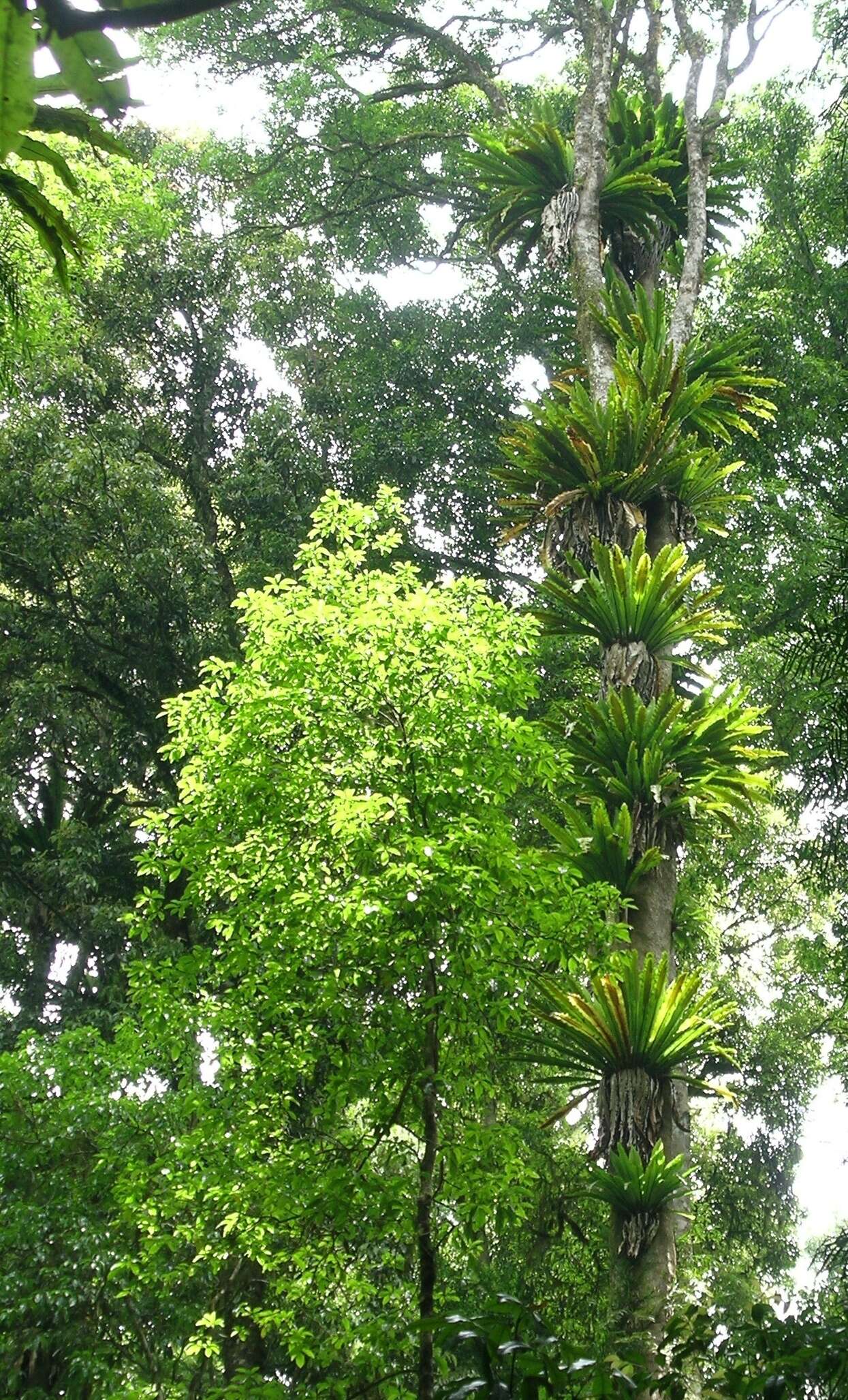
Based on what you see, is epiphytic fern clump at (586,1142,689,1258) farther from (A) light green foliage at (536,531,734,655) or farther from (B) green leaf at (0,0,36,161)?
(B) green leaf at (0,0,36,161)

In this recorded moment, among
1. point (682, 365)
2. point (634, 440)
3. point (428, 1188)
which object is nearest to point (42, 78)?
point (428, 1188)

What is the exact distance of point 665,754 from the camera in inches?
251

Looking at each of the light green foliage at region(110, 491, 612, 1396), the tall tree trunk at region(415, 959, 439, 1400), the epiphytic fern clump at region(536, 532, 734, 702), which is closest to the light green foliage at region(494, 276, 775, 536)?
the epiphytic fern clump at region(536, 532, 734, 702)

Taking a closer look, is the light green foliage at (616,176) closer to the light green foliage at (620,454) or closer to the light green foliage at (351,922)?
the light green foliage at (620,454)

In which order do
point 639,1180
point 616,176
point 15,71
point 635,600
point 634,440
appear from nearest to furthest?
point 15,71 < point 639,1180 < point 635,600 < point 634,440 < point 616,176

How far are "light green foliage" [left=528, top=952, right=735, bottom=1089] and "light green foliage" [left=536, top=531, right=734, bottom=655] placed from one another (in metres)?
1.83

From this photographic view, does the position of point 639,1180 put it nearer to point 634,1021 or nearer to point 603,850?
point 634,1021

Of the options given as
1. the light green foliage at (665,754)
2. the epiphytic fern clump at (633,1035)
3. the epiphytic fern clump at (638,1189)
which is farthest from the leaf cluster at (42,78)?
the light green foliage at (665,754)

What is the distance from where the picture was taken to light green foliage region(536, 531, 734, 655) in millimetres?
6586

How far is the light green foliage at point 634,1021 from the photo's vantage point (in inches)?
217

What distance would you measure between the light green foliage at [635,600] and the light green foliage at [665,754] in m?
0.43

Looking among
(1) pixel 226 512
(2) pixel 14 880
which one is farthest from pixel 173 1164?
(1) pixel 226 512

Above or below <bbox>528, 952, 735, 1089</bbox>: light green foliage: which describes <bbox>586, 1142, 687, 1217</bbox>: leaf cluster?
below

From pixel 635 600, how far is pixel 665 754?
818 millimetres
